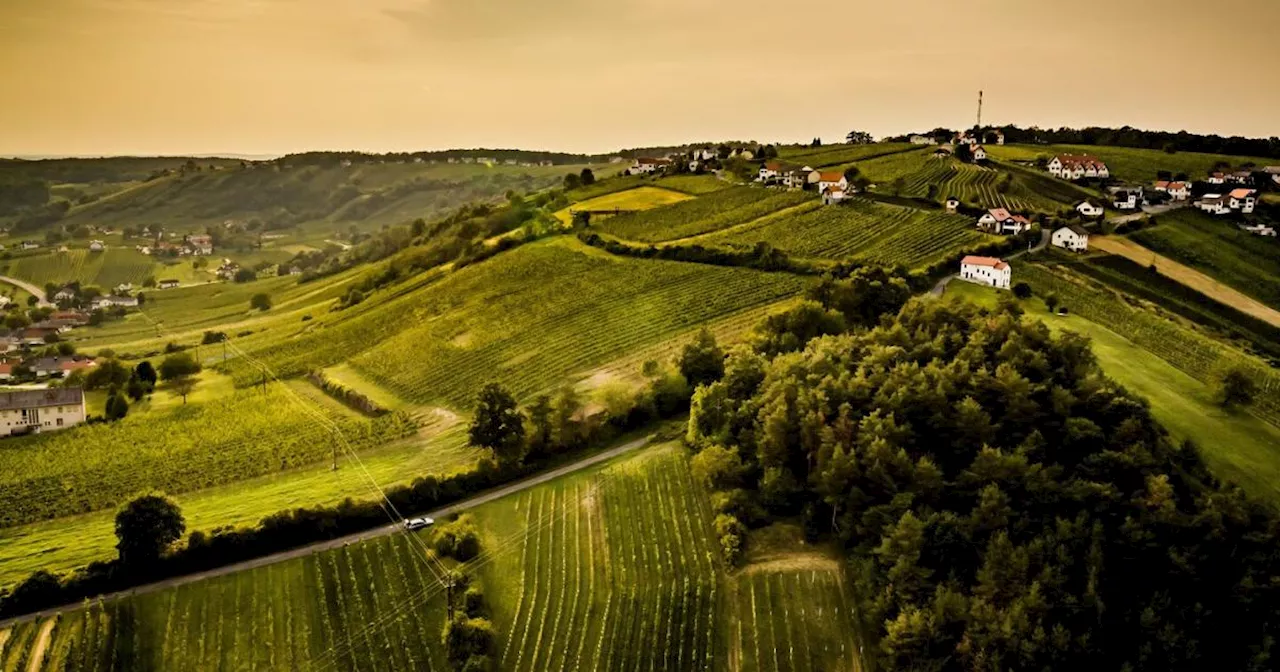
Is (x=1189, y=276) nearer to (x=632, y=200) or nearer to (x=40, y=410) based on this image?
(x=632, y=200)

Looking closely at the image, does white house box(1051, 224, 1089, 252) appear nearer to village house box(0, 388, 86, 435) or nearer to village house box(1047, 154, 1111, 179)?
village house box(1047, 154, 1111, 179)

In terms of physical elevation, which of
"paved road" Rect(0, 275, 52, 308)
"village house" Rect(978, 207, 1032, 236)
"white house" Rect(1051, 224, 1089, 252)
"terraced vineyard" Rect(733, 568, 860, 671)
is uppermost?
"village house" Rect(978, 207, 1032, 236)

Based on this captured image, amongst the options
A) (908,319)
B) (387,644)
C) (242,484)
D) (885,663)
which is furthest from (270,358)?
(885,663)

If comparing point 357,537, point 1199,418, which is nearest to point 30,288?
point 357,537

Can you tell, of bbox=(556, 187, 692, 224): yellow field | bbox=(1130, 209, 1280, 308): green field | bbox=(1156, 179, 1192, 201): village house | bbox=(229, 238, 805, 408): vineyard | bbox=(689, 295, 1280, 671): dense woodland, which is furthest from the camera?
bbox=(556, 187, 692, 224): yellow field

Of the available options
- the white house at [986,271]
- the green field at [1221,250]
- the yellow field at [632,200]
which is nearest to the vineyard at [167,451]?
the white house at [986,271]

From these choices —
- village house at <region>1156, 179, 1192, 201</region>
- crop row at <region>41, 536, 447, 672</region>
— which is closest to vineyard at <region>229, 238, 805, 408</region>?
crop row at <region>41, 536, 447, 672</region>
